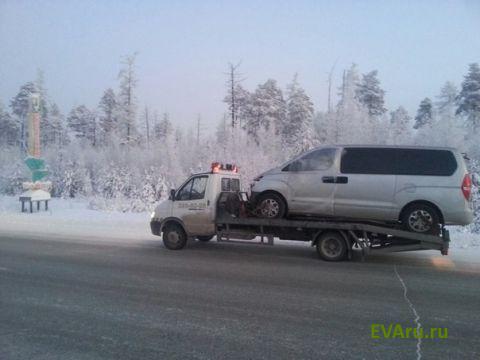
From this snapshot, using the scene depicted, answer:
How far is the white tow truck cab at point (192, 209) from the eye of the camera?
10719 mm

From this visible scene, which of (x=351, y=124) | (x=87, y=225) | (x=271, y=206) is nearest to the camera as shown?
(x=271, y=206)

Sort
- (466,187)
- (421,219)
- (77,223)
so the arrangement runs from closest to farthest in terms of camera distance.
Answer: (466,187), (421,219), (77,223)

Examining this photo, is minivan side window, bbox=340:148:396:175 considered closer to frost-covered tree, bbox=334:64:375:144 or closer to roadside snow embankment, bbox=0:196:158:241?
roadside snow embankment, bbox=0:196:158:241

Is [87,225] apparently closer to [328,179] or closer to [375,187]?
[328,179]

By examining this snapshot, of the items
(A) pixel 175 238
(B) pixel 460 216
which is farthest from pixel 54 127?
(B) pixel 460 216

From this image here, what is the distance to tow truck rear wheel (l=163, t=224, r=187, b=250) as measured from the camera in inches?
435

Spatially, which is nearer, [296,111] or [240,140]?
[240,140]

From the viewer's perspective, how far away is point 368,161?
928cm

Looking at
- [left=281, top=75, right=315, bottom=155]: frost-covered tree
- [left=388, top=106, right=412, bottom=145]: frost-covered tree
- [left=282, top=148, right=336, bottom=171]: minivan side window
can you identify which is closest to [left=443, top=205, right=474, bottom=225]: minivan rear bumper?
[left=282, top=148, right=336, bottom=171]: minivan side window

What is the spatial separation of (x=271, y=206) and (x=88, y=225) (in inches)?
393

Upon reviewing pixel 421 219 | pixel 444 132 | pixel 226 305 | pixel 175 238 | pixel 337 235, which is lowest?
pixel 226 305

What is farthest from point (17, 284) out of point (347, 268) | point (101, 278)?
point (347, 268)

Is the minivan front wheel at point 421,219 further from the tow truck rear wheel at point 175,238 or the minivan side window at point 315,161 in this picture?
the tow truck rear wheel at point 175,238

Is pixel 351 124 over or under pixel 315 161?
over
